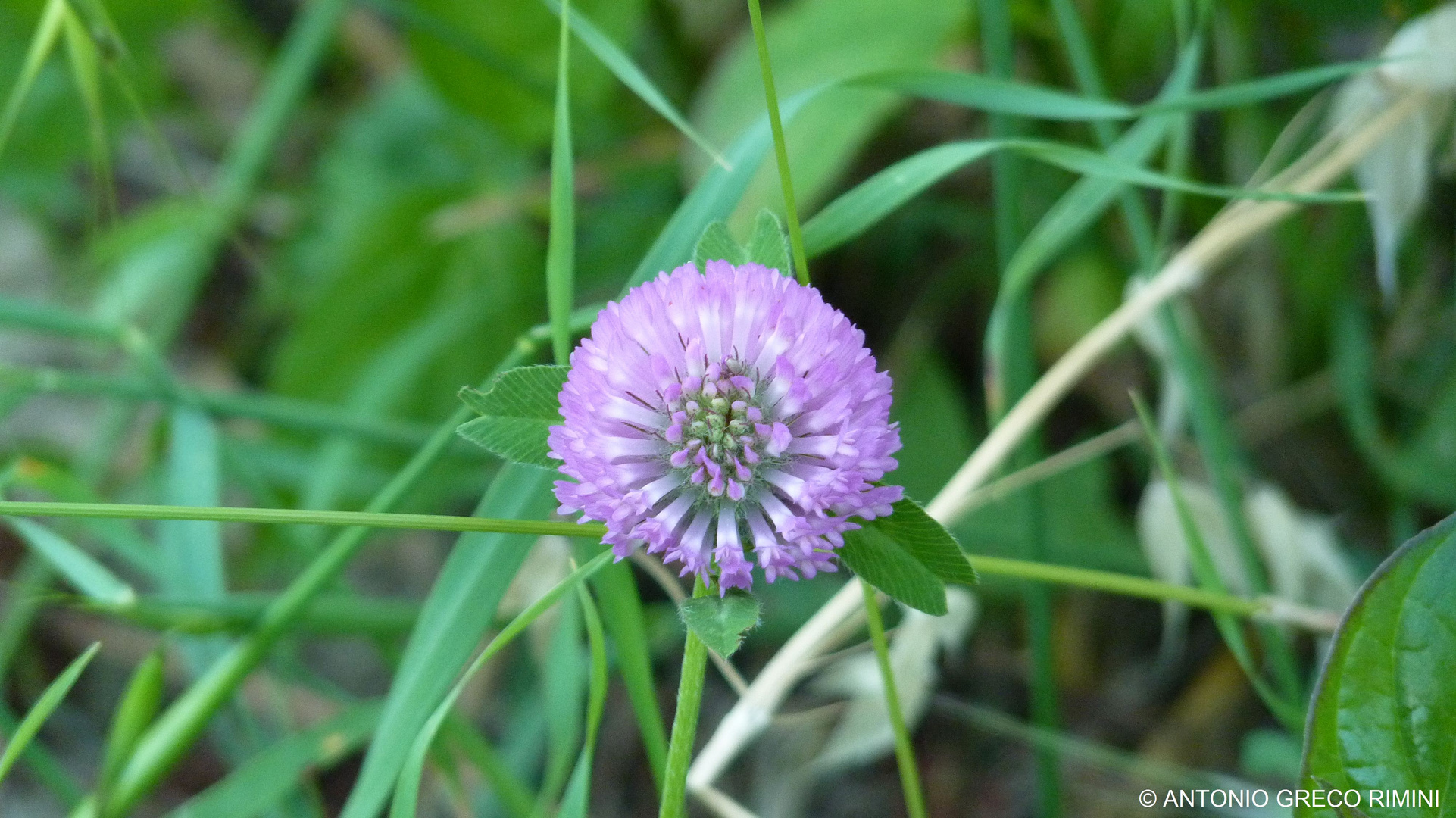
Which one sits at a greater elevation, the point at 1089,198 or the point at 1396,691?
the point at 1089,198

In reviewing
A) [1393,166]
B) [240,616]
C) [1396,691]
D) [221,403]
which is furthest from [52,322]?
[1393,166]

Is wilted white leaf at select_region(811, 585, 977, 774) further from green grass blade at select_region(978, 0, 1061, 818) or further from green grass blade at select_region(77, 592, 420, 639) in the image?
green grass blade at select_region(77, 592, 420, 639)

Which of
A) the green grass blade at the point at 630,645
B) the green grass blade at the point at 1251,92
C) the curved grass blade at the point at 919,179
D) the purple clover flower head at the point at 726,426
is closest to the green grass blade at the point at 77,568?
the green grass blade at the point at 630,645

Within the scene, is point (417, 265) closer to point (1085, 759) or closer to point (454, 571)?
point (454, 571)

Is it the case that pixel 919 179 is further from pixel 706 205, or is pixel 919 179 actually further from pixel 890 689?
pixel 890 689

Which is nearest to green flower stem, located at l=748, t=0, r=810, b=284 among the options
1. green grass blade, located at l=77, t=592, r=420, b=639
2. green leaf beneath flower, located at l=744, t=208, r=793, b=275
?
green leaf beneath flower, located at l=744, t=208, r=793, b=275

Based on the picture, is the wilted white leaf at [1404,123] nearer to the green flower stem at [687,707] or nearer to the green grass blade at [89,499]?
the green flower stem at [687,707]

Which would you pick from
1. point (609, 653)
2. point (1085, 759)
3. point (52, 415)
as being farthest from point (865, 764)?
point (52, 415)
